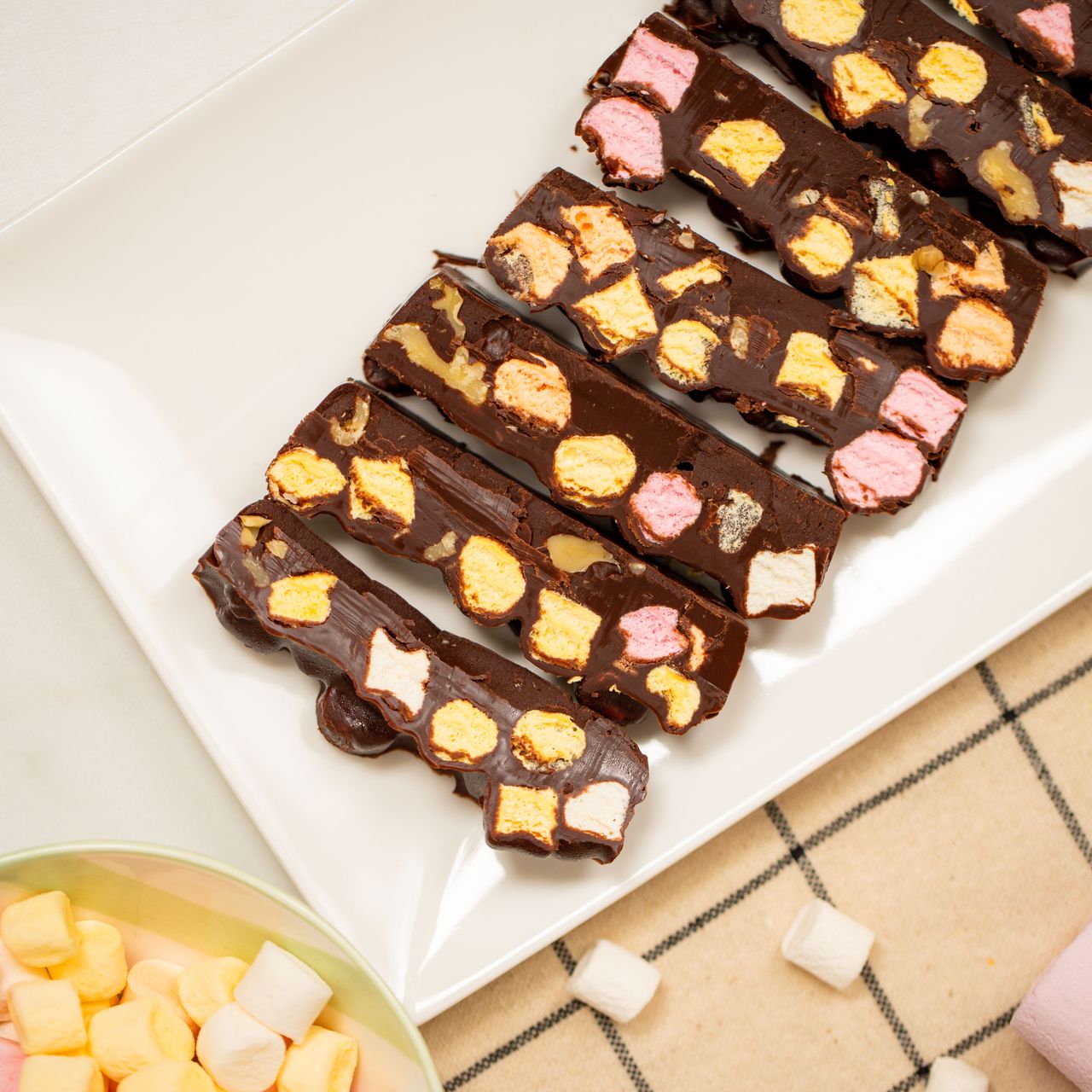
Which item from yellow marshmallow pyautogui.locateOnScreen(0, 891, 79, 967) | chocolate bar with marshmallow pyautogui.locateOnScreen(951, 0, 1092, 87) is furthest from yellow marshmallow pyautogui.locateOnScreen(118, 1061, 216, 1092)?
chocolate bar with marshmallow pyautogui.locateOnScreen(951, 0, 1092, 87)

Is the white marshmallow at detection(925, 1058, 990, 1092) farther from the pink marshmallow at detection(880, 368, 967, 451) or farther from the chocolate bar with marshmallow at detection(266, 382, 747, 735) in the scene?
the pink marshmallow at detection(880, 368, 967, 451)

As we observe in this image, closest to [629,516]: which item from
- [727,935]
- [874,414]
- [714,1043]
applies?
[874,414]

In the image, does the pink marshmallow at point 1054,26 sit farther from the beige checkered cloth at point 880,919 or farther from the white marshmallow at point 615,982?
the white marshmallow at point 615,982

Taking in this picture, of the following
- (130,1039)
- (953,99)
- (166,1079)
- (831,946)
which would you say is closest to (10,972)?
(130,1039)

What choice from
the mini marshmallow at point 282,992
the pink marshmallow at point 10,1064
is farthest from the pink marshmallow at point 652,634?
the pink marshmallow at point 10,1064

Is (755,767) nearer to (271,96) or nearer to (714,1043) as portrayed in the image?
(714,1043)

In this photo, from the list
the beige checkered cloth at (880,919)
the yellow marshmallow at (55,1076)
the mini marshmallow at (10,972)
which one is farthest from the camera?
the beige checkered cloth at (880,919)

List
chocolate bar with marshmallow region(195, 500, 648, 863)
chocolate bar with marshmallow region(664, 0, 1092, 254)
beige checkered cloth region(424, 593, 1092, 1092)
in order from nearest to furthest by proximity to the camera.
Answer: chocolate bar with marshmallow region(195, 500, 648, 863) < chocolate bar with marshmallow region(664, 0, 1092, 254) < beige checkered cloth region(424, 593, 1092, 1092)

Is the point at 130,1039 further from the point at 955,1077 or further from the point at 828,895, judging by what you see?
the point at 955,1077
